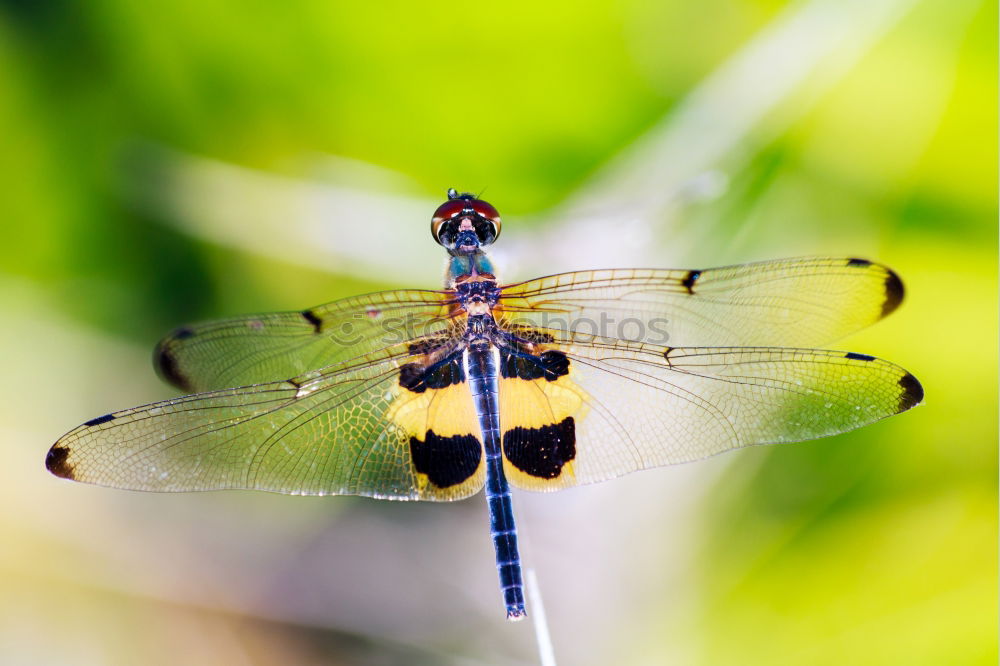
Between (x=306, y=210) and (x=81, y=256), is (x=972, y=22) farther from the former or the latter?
(x=81, y=256)

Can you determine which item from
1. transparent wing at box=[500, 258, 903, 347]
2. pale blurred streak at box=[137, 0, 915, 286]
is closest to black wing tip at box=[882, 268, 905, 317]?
transparent wing at box=[500, 258, 903, 347]

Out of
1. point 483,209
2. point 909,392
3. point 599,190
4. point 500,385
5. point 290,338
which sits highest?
point 599,190

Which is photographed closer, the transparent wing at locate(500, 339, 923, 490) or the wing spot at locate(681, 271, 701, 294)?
the transparent wing at locate(500, 339, 923, 490)

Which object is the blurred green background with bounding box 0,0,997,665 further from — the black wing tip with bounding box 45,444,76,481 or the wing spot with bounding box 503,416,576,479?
the black wing tip with bounding box 45,444,76,481

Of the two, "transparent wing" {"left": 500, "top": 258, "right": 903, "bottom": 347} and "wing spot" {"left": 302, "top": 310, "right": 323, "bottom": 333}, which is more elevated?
"wing spot" {"left": 302, "top": 310, "right": 323, "bottom": 333}

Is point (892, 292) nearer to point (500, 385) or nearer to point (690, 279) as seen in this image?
point (690, 279)

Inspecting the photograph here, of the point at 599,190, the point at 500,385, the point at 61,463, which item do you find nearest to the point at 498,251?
the point at 599,190

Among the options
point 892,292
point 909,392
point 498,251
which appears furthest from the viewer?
point 498,251
